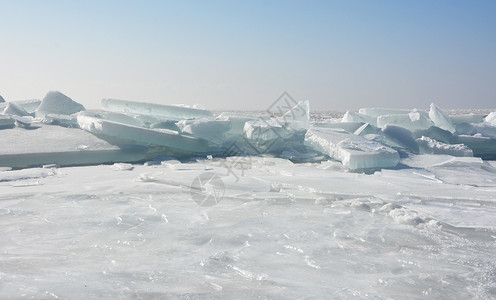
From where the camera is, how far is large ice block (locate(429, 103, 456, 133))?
23.2ft

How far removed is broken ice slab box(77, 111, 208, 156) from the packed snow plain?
2 cm

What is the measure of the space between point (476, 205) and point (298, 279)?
1.88 metres

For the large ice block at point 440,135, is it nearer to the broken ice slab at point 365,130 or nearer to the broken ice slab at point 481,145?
the broken ice slab at point 481,145

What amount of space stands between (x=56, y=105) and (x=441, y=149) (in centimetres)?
600

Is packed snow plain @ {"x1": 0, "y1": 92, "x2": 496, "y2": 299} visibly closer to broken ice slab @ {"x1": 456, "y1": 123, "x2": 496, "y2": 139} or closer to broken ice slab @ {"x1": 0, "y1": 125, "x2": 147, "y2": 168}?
broken ice slab @ {"x1": 0, "y1": 125, "x2": 147, "y2": 168}

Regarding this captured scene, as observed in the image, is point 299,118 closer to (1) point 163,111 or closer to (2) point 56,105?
(1) point 163,111

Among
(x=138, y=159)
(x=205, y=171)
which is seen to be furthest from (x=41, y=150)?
(x=205, y=171)

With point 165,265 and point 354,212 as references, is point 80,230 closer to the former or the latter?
point 165,265

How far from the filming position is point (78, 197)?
127 inches

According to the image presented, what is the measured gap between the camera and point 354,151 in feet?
14.8

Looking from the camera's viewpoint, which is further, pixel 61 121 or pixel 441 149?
pixel 61 121

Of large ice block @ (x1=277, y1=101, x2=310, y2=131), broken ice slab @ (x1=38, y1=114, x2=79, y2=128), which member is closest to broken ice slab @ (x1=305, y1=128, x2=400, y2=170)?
large ice block @ (x1=277, y1=101, x2=310, y2=131)

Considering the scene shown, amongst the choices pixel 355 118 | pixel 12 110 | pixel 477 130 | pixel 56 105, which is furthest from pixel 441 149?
pixel 12 110

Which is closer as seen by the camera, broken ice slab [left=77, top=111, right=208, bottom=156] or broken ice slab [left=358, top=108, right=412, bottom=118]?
broken ice slab [left=77, top=111, right=208, bottom=156]
